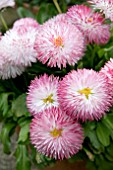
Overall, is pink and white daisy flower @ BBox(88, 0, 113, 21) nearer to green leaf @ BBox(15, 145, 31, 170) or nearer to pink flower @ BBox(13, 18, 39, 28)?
pink flower @ BBox(13, 18, 39, 28)

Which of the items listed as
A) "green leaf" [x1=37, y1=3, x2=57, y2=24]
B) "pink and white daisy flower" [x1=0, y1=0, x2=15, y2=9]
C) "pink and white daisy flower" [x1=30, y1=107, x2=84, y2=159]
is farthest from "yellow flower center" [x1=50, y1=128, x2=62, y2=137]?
"green leaf" [x1=37, y1=3, x2=57, y2=24]

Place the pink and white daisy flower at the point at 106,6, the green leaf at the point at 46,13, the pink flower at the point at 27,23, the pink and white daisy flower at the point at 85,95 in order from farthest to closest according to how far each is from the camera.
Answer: the green leaf at the point at 46,13 < the pink flower at the point at 27,23 < the pink and white daisy flower at the point at 106,6 < the pink and white daisy flower at the point at 85,95

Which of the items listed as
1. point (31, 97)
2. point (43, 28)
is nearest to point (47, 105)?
point (31, 97)

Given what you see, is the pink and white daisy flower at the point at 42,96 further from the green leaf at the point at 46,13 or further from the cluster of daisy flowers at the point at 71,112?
the green leaf at the point at 46,13

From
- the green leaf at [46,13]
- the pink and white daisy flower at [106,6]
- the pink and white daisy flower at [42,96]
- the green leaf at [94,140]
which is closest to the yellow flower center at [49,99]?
the pink and white daisy flower at [42,96]

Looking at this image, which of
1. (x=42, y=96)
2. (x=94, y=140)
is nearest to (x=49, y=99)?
(x=42, y=96)

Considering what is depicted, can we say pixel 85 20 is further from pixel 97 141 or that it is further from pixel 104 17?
pixel 97 141
